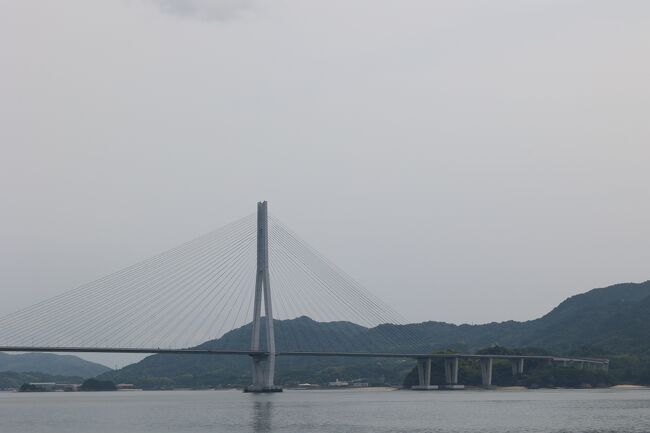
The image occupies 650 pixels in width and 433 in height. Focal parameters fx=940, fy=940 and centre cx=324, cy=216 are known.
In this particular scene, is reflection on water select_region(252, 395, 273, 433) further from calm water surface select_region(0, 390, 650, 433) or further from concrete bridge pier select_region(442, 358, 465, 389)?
concrete bridge pier select_region(442, 358, 465, 389)

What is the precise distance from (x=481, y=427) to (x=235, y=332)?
110 metres

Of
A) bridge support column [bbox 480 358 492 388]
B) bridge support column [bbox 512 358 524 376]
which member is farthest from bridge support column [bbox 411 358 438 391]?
bridge support column [bbox 512 358 524 376]

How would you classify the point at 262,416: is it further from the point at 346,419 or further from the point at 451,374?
the point at 451,374

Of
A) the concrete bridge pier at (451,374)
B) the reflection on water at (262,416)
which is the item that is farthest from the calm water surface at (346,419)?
the concrete bridge pier at (451,374)

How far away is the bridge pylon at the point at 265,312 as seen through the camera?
269 ft

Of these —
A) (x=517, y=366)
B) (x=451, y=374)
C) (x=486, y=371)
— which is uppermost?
(x=517, y=366)

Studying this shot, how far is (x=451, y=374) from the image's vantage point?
125625 mm

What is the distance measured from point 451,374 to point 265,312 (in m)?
50.1

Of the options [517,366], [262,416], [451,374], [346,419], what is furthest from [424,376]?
[346,419]

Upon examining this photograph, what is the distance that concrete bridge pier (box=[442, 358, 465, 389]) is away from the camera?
12356cm

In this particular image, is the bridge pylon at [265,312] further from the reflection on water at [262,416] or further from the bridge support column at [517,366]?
the bridge support column at [517,366]

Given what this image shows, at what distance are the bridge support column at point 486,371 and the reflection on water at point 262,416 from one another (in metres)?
52.9

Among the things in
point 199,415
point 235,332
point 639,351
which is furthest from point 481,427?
point 639,351

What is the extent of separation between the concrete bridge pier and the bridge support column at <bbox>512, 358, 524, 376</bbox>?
Answer: 10434 mm
